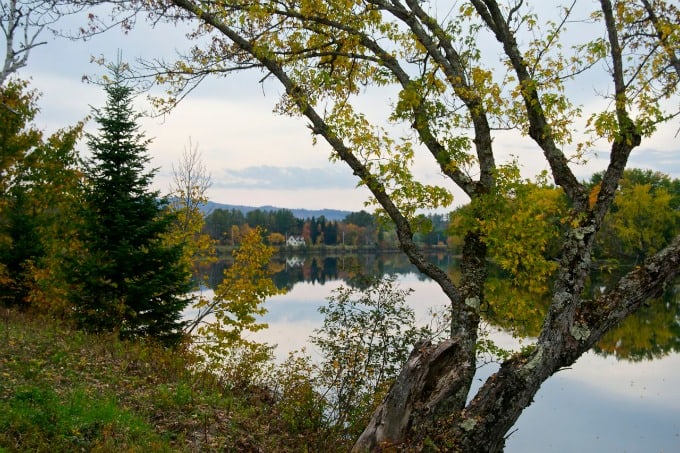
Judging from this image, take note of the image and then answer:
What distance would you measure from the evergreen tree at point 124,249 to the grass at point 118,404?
A: 2.19m

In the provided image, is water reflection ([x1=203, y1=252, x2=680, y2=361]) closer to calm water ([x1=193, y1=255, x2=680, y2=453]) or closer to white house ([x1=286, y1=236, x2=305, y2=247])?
calm water ([x1=193, y1=255, x2=680, y2=453])

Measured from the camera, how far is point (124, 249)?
532 inches

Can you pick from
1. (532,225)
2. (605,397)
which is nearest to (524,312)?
(532,225)

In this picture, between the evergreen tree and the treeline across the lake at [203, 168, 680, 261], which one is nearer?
the treeline across the lake at [203, 168, 680, 261]

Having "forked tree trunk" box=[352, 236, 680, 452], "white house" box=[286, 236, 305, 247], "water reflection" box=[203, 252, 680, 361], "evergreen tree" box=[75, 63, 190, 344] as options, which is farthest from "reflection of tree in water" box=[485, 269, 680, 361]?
"white house" box=[286, 236, 305, 247]

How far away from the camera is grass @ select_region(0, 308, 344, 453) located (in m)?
6.05

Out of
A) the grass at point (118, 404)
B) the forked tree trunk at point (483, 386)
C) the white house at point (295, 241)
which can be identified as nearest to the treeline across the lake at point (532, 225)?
the white house at point (295, 241)

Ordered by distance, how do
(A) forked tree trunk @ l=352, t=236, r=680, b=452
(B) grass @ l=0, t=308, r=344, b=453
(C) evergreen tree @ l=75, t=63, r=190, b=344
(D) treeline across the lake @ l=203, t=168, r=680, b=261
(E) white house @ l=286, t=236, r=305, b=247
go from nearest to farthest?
(A) forked tree trunk @ l=352, t=236, r=680, b=452, (B) grass @ l=0, t=308, r=344, b=453, (D) treeline across the lake @ l=203, t=168, r=680, b=261, (C) evergreen tree @ l=75, t=63, r=190, b=344, (E) white house @ l=286, t=236, r=305, b=247

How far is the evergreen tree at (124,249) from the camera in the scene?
13.5 metres

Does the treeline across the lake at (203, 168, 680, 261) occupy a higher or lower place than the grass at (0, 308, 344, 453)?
higher

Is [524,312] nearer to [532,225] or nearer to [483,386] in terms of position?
[532,225]

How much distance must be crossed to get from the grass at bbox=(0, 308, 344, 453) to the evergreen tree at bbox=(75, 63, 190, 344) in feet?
7.17

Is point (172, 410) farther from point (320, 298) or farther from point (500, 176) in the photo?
point (320, 298)

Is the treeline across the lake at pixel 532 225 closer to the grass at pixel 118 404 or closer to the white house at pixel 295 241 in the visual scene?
the white house at pixel 295 241
